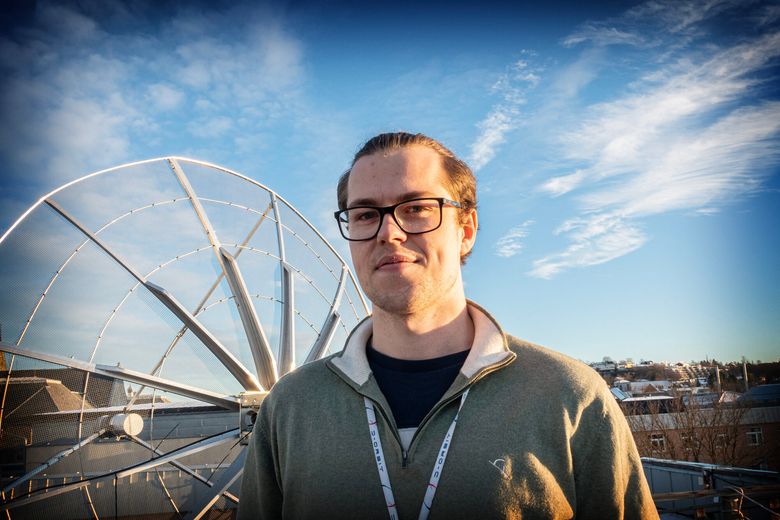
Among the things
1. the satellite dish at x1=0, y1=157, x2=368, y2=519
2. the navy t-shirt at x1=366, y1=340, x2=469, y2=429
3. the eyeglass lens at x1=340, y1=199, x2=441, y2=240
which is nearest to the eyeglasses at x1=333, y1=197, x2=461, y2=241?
the eyeglass lens at x1=340, y1=199, x2=441, y2=240

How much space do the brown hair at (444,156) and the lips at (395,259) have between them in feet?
1.81

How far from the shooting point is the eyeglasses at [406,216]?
2.71 metres

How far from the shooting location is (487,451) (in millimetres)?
2406

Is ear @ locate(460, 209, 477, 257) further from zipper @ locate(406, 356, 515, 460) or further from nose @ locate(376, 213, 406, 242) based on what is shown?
zipper @ locate(406, 356, 515, 460)

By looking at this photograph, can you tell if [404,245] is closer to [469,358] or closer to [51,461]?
[469,358]

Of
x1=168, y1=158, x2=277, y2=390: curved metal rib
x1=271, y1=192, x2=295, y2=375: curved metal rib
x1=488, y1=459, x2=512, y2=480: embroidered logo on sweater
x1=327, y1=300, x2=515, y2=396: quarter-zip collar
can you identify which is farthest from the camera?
x1=271, y1=192, x2=295, y2=375: curved metal rib

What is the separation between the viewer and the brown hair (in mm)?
2918

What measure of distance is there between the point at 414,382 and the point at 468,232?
1040 millimetres

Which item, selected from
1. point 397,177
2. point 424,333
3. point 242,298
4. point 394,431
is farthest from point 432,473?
point 242,298

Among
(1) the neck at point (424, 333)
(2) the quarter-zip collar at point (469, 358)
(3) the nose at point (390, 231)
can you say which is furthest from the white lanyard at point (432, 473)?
(3) the nose at point (390, 231)

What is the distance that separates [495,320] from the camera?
2941mm

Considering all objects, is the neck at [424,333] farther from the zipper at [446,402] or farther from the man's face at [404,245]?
the zipper at [446,402]

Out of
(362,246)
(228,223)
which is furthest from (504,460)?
(228,223)

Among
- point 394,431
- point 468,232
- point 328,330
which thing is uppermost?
point 468,232
